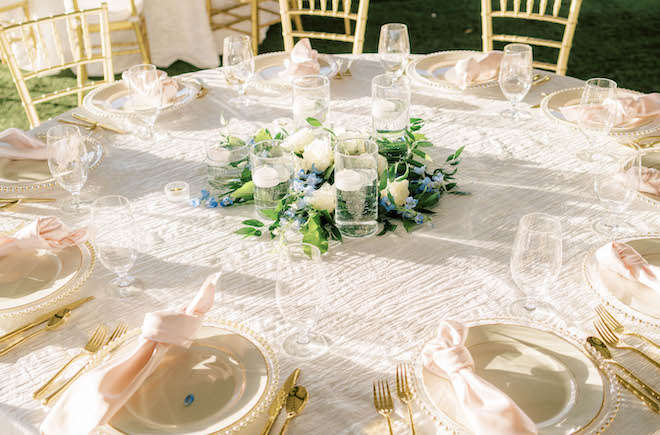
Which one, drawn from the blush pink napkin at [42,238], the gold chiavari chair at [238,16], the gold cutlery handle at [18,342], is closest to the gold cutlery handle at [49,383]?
the gold cutlery handle at [18,342]

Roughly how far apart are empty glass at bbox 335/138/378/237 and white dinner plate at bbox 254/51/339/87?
781mm

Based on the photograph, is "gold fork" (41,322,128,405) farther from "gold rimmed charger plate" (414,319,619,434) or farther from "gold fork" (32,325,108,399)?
"gold rimmed charger plate" (414,319,619,434)

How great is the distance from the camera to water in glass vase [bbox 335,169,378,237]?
129 cm

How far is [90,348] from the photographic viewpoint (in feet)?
3.46

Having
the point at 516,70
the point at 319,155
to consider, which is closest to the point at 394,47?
the point at 516,70

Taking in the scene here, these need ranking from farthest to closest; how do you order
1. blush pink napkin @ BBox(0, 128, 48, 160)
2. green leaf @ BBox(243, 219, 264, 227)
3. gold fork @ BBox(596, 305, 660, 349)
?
blush pink napkin @ BBox(0, 128, 48, 160), green leaf @ BBox(243, 219, 264, 227), gold fork @ BBox(596, 305, 660, 349)

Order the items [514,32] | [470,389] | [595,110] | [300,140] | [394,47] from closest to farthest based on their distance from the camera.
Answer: [470,389]
[300,140]
[595,110]
[394,47]
[514,32]

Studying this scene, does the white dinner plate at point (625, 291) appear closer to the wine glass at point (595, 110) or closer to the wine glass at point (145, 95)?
the wine glass at point (595, 110)

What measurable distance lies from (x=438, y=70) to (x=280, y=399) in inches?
58.4

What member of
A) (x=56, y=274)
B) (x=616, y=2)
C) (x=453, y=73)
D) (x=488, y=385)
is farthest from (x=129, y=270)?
(x=616, y=2)

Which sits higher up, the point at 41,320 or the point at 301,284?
the point at 301,284

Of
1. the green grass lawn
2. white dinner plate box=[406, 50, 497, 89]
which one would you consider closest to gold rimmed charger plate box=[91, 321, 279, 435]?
white dinner plate box=[406, 50, 497, 89]

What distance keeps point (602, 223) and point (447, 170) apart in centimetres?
40

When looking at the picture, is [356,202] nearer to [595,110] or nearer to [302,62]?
[595,110]
